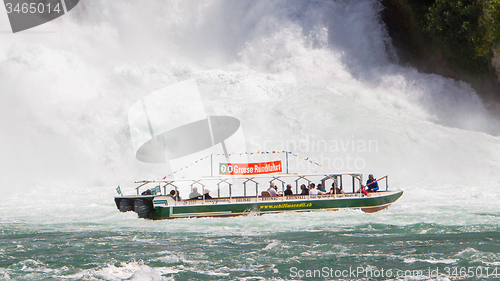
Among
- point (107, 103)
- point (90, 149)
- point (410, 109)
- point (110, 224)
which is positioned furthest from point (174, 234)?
point (410, 109)

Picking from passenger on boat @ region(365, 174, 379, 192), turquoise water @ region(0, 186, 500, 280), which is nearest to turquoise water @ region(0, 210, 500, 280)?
turquoise water @ region(0, 186, 500, 280)

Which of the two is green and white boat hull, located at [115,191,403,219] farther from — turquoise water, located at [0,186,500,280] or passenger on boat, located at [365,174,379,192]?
passenger on boat, located at [365,174,379,192]

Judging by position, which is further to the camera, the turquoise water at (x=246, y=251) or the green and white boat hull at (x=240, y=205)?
the green and white boat hull at (x=240, y=205)

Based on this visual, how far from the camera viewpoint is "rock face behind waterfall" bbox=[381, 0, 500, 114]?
36.5 meters

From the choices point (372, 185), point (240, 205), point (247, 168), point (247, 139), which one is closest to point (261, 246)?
point (240, 205)

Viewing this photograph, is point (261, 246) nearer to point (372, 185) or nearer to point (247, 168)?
point (247, 168)

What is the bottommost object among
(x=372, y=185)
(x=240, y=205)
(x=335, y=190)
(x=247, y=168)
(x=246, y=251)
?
(x=246, y=251)

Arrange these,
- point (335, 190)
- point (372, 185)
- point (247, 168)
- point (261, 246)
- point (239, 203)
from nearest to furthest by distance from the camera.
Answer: point (261, 246) → point (247, 168) → point (239, 203) → point (335, 190) → point (372, 185)

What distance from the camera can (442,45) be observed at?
38188mm

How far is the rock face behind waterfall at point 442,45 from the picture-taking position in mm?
36513

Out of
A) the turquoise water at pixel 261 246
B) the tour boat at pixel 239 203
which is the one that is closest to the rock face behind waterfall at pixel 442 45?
the turquoise water at pixel 261 246

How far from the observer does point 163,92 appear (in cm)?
3581

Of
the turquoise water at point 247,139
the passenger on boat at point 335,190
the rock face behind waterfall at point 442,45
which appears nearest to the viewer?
the turquoise water at point 247,139

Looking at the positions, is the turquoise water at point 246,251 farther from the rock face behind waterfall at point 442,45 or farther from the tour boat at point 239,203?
the rock face behind waterfall at point 442,45
